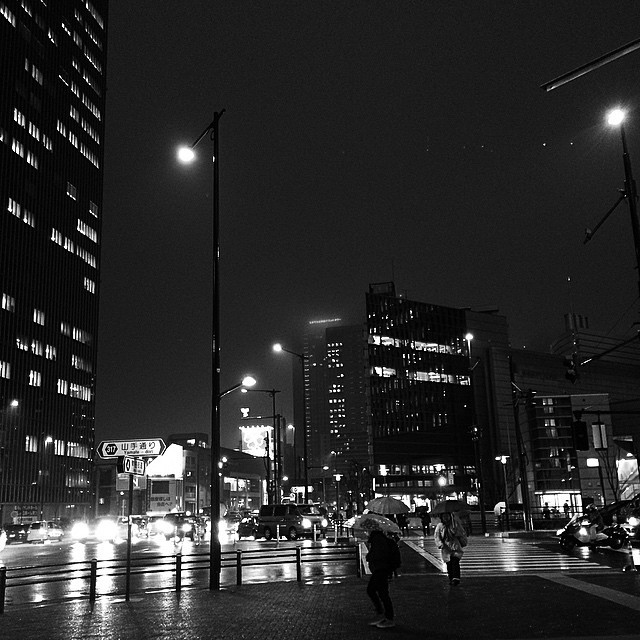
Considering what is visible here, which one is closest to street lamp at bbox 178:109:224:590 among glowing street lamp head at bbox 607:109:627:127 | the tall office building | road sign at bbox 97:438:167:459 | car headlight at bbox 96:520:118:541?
road sign at bbox 97:438:167:459

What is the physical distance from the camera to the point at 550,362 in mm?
161375

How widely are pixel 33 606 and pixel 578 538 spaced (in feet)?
66.7

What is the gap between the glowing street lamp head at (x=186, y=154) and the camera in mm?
19719

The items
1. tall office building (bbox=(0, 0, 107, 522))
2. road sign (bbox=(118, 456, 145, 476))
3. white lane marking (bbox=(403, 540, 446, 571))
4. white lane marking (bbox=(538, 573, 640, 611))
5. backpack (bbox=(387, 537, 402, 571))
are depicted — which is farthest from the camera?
tall office building (bbox=(0, 0, 107, 522))

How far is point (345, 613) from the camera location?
1291 centimetres

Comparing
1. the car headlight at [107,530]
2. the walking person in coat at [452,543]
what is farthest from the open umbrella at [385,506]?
the car headlight at [107,530]

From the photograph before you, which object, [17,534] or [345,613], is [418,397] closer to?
[17,534]

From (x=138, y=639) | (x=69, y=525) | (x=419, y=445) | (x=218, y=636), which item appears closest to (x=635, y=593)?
(x=218, y=636)

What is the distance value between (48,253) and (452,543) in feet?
341

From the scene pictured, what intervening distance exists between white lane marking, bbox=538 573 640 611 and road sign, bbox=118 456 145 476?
9.88 meters

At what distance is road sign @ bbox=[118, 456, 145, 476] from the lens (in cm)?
1588

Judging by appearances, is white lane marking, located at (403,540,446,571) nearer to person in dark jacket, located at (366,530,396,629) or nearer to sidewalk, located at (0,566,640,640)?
sidewalk, located at (0,566,640,640)

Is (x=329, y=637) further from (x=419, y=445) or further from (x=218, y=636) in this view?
(x=419, y=445)

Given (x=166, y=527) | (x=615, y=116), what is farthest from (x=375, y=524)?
(x=166, y=527)
